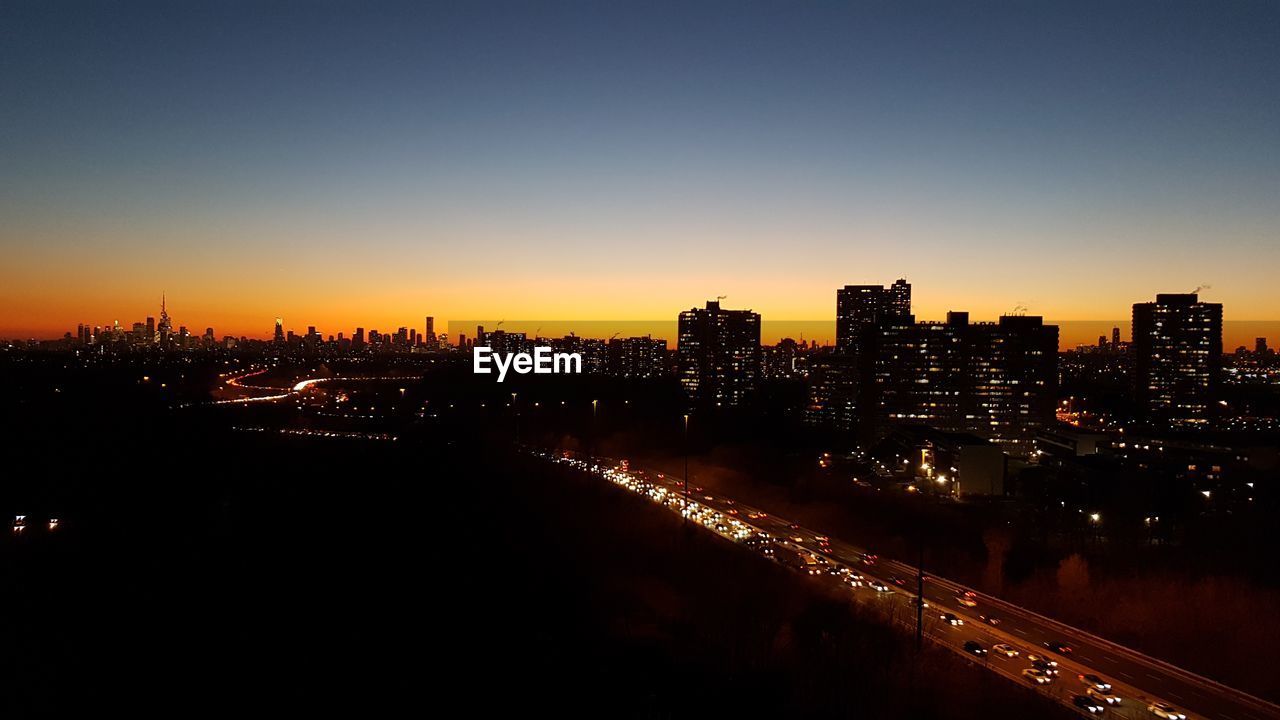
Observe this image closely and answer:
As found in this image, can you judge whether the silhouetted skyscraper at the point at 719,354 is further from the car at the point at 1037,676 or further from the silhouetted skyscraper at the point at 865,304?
the car at the point at 1037,676

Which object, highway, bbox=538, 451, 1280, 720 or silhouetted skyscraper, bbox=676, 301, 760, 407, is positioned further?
silhouetted skyscraper, bbox=676, 301, 760, 407

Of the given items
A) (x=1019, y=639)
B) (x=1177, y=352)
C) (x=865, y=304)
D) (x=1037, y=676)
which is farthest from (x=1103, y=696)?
(x=865, y=304)

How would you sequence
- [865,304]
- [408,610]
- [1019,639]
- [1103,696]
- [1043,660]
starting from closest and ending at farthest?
[1103,696] → [1043,660] → [1019,639] → [408,610] → [865,304]

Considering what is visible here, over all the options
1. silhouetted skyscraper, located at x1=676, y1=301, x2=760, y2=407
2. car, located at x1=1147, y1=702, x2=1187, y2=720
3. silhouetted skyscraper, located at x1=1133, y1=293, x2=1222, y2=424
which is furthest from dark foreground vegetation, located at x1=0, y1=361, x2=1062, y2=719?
silhouetted skyscraper, located at x1=1133, y1=293, x2=1222, y2=424

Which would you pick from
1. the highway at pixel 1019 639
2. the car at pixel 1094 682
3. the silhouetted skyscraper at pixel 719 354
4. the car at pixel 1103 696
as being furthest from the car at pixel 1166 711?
the silhouetted skyscraper at pixel 719 354

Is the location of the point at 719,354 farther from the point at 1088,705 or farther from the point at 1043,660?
the point at 1088,705

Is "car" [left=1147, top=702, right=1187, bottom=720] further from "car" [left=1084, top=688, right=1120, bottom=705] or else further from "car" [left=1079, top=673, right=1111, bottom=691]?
"car" [left=1079, top=673, right=1111, bottom=691]

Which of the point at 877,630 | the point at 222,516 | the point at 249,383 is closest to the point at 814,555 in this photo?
the point at 877,630
